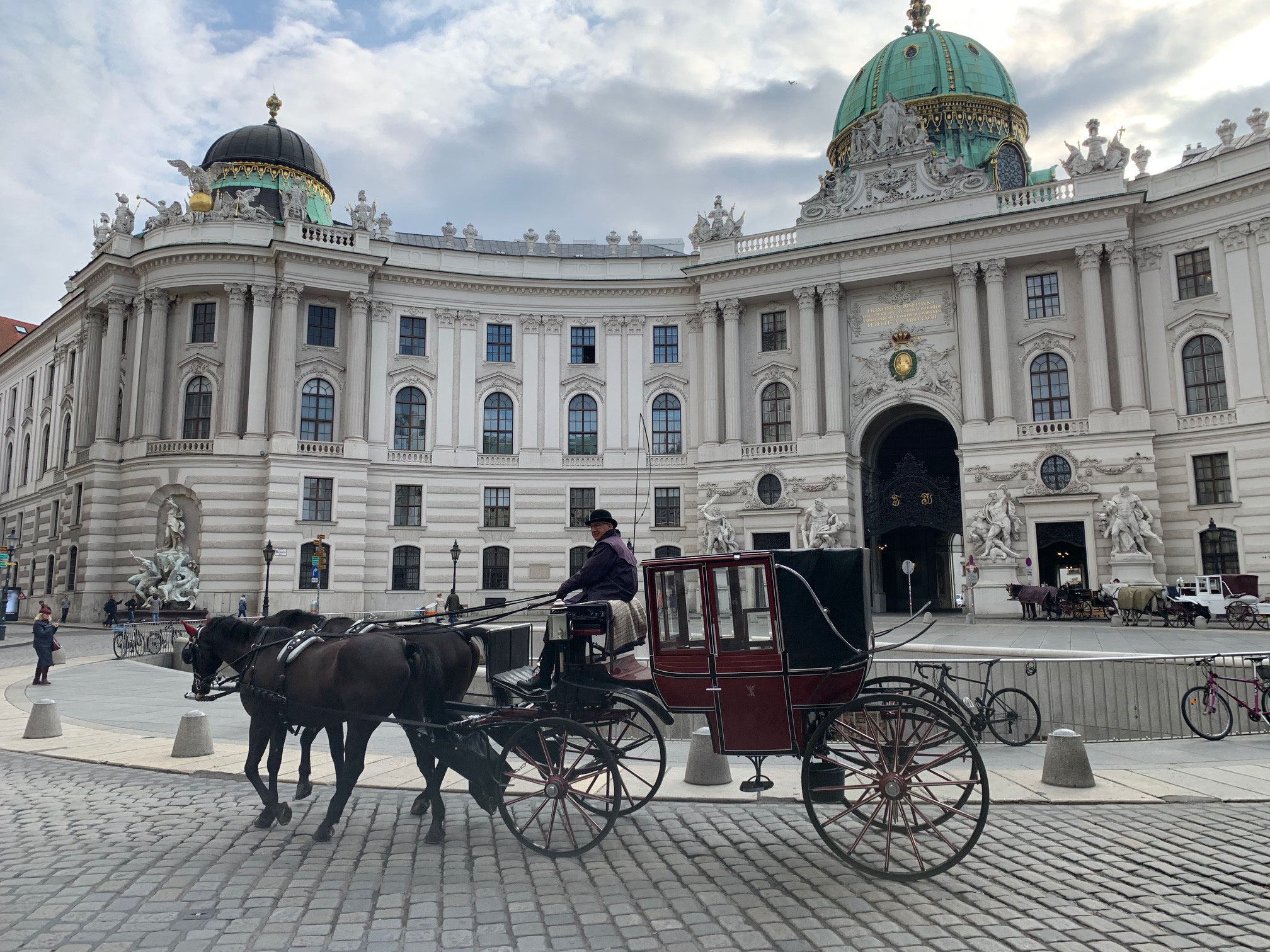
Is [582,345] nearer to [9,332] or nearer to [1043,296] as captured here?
[1043,296]

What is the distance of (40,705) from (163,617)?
2472 centimetres

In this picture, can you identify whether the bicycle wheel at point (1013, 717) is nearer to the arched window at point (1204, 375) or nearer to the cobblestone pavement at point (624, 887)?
the cobblestone pavement at point (624, 887)

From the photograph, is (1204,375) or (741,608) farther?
(1204,375)

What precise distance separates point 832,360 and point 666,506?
35.1 feet

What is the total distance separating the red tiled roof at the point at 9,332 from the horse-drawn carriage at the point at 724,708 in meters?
82.1

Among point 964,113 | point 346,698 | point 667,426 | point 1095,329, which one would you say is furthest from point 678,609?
point 964,113

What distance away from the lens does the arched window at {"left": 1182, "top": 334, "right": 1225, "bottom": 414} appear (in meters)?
35.0

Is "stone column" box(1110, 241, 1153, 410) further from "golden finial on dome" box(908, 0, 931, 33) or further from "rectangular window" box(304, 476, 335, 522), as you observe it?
"rectangular window" box(304, 476, 335, 522)

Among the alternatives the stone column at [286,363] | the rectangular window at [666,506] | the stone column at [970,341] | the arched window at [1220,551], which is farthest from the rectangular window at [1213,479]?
the stone column at [286,363]

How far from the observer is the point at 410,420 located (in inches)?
1686

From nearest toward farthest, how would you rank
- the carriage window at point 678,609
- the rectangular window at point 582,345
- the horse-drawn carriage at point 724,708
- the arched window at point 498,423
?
the horse-drawn carriage at point 724,708 → the carriage window at point 678,609 → the arched window at point 498,423 → the rectangular window at point 582,345

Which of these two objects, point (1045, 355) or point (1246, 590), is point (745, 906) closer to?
point (1246, 590)

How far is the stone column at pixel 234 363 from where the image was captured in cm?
4016

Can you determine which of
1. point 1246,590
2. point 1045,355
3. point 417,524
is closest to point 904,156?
point 1045,355
